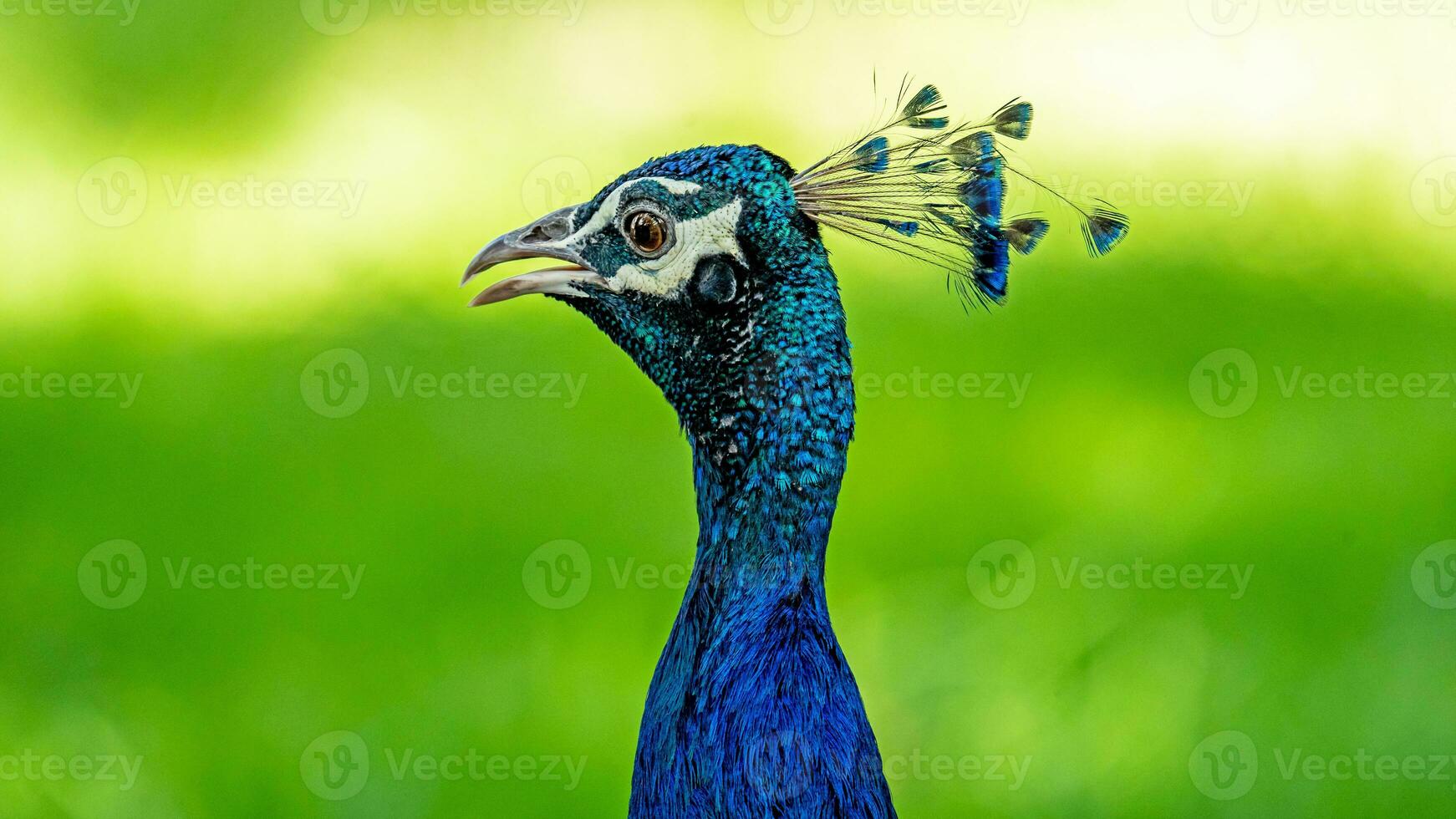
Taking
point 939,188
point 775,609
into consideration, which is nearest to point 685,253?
point 939,188

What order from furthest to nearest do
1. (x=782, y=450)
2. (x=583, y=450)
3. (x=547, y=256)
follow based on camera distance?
(x=583, y=450) → (x=547, y=256) → (x=782, y=450)

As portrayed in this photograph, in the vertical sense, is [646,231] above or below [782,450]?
above

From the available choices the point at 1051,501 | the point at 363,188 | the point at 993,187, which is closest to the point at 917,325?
the point at 1051,501

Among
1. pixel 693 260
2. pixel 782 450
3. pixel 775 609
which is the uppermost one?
pixel 693 260

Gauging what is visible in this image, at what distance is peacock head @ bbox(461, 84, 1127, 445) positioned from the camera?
1772mm

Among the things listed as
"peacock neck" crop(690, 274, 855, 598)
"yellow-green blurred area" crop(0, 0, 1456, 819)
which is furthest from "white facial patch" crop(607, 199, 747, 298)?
"yellow-green blurred area" crop(0, 0, 1456, 819)

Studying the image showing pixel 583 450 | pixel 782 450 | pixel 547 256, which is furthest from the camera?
pixel 583 450

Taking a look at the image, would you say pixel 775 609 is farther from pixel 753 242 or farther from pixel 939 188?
pixel 939 188

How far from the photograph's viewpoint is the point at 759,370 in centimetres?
176

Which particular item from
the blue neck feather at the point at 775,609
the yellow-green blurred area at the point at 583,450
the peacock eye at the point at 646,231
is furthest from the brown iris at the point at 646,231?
the yellow-green blurred area at the point at 583,450

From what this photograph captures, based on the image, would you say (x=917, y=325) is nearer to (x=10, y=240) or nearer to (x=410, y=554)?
(x=410, y=554)

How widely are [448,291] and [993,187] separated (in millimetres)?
2907

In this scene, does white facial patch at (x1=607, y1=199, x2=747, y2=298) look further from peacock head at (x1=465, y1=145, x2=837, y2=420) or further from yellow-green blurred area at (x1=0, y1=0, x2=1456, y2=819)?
yellow-green blurred area at (x1=0, y1=0, x2=1456, y2=819)

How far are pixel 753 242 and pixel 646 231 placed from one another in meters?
0.13
